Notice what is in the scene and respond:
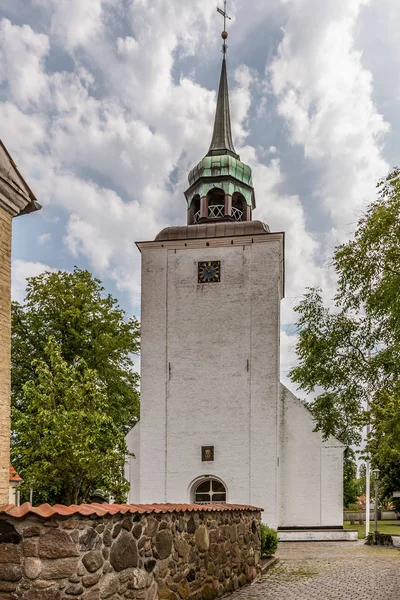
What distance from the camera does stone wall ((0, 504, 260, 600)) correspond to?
5.19 m

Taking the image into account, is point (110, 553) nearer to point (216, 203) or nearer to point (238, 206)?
point (216, 203)

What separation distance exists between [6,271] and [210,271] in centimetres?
1852

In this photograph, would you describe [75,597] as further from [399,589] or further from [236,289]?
[236,289]

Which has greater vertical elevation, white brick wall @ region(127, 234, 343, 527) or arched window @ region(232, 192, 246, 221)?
arched window @ region(232, 192, 246, 221)

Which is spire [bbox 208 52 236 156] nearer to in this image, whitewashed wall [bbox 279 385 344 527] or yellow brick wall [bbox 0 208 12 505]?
whitewashed wall [bbox 279 385 344 527]

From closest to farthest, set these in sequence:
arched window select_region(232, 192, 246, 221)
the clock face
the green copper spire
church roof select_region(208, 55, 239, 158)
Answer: the clock face
the green copper spire
arched window select_region(232, 192, 246, 221)
church roof select_region(208, 55, 239, 158)

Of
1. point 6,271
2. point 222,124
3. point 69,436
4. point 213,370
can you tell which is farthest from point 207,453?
point 6,271

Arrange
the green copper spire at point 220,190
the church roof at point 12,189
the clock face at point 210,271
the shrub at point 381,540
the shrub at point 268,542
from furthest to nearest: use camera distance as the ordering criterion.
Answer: the green copper spire at point 220,190 → the clock face at point 210,271 → the shrub at point 381,540 → the shrub at point 268,542 → the church roof at point 12,189

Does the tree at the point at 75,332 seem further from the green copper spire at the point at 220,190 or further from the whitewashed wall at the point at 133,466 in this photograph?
the green copper spire at the point at 220,190

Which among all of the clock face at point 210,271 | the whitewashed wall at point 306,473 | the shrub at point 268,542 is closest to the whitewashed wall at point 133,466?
the whitewashed wall at point 306,473

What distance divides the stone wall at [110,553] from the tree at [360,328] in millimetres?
3470

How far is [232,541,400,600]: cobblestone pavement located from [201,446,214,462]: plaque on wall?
6.54 metres

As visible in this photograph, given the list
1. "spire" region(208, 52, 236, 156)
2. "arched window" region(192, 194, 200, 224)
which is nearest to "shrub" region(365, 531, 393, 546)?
"arched window" region(192, 194, 200, 224)

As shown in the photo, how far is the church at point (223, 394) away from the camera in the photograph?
23.3m
